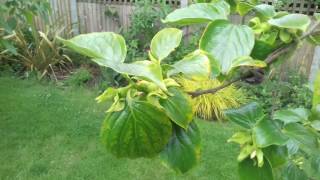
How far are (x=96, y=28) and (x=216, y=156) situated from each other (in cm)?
380

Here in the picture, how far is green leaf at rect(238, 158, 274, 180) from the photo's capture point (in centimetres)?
54

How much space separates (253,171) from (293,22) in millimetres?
227

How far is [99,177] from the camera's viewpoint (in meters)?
3.35

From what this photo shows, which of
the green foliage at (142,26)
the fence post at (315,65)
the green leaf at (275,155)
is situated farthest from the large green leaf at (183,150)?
the green foliage at (142,26)

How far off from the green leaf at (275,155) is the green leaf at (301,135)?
1.2 inches

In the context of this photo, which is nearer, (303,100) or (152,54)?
(152,54)

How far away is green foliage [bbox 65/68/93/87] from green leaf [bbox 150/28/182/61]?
510 centimetres

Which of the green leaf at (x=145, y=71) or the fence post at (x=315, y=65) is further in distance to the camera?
the fence post at (x=315, y=65)

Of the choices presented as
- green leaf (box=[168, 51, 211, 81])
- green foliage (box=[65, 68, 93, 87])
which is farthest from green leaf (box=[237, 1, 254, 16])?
green foliage (box=[65, 68, 93, 87])

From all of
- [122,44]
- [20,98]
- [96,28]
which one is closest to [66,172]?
[20,98]

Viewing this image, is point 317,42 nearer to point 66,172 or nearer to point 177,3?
point 66,172

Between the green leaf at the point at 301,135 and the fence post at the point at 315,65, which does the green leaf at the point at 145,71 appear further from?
the fence post at the point at 315,65

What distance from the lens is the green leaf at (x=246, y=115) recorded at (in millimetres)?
596

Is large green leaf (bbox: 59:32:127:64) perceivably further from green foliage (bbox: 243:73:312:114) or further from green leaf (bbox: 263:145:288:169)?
green foliage (bbox: 243:73:312:114)
